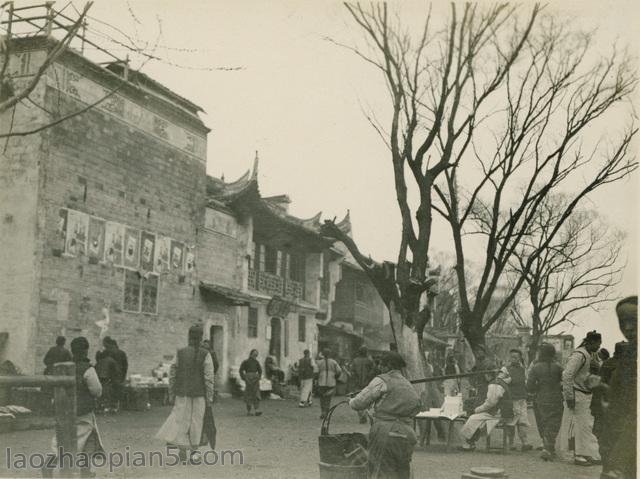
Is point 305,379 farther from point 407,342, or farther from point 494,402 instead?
point 494,402

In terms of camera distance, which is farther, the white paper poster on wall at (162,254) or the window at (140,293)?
the white paper poster on wall at (162,254)

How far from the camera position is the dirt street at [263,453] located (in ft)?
27.2

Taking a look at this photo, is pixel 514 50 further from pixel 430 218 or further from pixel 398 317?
pixel 398 317

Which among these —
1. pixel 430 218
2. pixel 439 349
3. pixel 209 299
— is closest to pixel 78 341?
pixel 430 218

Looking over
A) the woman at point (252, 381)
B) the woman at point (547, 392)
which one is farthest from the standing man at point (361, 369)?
the woman at point (547, 392)

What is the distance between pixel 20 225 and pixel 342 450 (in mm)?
10345

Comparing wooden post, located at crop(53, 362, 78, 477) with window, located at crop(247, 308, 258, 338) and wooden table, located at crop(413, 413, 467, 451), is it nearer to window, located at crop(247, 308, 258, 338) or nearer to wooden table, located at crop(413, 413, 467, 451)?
wooden table, located at crop(413, 413, 467, 451)

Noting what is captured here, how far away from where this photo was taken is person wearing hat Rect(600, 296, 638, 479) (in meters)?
5.68

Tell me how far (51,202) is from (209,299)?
23.2 feet

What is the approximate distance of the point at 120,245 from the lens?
56.2 feet

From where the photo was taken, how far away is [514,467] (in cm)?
916

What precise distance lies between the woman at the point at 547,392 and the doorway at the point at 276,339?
15.7 m

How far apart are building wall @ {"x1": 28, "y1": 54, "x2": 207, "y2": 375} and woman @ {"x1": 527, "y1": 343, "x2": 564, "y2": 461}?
966 centimetres

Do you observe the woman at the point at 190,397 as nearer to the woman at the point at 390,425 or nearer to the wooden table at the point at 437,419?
the woman at the point at 390,425
